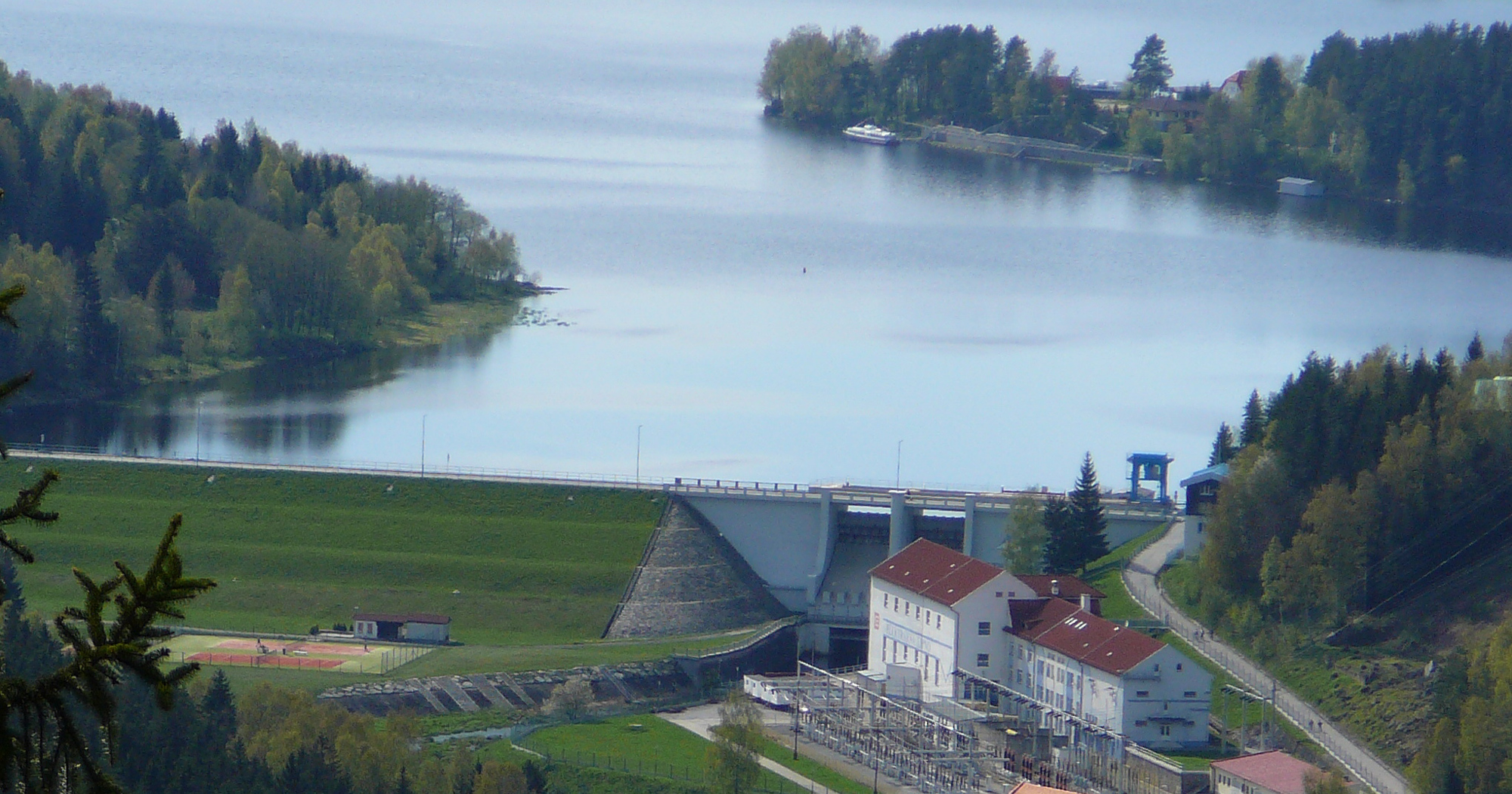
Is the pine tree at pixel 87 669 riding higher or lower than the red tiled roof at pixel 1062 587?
higher

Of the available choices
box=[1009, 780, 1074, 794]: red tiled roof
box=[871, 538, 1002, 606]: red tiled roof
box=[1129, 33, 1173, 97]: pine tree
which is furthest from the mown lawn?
box=[1129, 33, 1173, 97]: pine tree

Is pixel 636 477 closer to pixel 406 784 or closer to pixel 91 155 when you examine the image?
pixel 406 784

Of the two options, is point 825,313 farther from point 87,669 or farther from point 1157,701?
point 87,669

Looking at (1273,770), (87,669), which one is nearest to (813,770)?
(1273,770)

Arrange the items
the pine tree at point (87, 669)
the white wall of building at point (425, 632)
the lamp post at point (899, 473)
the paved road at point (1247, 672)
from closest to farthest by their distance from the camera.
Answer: the pine tree at point (87, 669), the paved road at point (1247, 672), the white wall of building at point (425, 632), the lamp post at point (899, 473)

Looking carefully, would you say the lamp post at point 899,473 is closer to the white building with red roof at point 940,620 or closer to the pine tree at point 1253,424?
the pine tree at point 1253,424

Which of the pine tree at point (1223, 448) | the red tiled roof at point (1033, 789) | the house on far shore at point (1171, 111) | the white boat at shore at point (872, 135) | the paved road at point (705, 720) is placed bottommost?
the paved road at point (705, 720)

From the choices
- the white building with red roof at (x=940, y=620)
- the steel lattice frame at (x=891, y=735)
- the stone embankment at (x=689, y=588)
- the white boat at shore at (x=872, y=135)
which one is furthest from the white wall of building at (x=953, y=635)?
the white boat at shore at (x=872, y=135)
